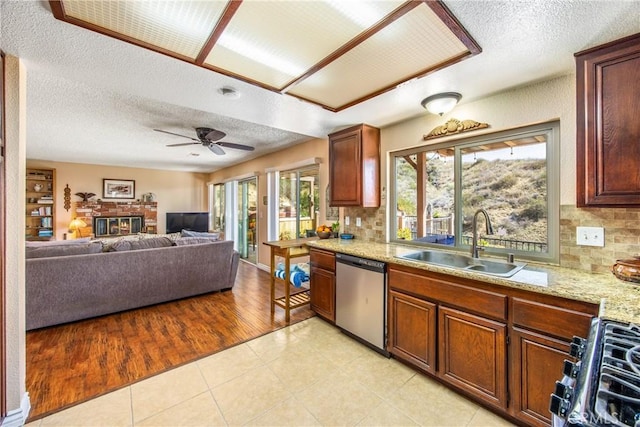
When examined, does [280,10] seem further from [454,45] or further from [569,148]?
[569,148]

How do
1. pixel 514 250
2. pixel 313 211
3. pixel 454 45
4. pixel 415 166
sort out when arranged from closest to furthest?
pixel 454 45
pixel 514 250
pixel 415 166
pixel 313 211

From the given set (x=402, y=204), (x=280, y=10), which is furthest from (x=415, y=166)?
(x=280, y=10)

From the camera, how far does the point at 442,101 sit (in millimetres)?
2119

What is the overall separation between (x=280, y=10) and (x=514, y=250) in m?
2.30

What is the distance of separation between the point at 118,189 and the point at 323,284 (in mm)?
6413

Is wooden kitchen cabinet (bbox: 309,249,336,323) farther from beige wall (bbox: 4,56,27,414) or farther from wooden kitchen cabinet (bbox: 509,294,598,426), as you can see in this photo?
beige wall (bbox: 4,56,27,414)

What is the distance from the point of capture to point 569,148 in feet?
6.03

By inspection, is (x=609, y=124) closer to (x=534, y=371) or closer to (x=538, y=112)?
(x=538, y=112)

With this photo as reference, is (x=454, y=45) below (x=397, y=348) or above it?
above

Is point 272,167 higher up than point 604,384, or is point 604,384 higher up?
point 272,167

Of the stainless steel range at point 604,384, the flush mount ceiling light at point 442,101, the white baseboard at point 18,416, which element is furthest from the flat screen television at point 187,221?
the stainless steel range at point 604,384

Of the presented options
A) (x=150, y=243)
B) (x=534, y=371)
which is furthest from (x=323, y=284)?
(x=150, y=243)

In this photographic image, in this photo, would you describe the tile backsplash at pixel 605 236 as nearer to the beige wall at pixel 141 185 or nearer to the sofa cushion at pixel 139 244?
the sofa cushion at pixel 139 244

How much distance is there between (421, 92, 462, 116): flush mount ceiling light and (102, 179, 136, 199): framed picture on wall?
728 cm
